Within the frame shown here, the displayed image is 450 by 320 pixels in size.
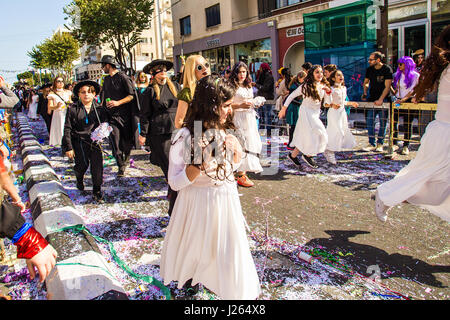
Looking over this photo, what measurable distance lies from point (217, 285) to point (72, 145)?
13.8 ft

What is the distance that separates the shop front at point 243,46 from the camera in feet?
73.8

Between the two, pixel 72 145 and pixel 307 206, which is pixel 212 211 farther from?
pixel 72 145

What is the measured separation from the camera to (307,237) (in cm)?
400

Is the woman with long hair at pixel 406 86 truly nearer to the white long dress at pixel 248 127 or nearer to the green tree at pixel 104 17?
the white long dress at pixel 248 127

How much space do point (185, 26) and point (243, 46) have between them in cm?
961

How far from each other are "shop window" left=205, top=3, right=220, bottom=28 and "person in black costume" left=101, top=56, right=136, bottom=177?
2285cm

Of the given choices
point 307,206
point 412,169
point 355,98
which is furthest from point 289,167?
point 355,98

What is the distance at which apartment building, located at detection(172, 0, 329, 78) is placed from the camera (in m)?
21.1

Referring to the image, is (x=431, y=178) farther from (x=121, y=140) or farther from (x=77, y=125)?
(x=121, y=140)

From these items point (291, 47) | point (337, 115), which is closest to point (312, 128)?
point (337, 115)

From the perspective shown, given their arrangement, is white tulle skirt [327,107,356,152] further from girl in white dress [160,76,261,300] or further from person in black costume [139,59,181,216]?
girl in white dress [160,76,261,300]

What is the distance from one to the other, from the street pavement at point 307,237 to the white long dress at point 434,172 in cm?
56

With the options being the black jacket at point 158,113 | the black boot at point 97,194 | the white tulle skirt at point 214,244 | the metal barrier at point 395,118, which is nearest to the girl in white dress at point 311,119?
the metal barrier at point 395,118

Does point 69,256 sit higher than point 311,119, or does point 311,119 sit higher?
point 311,119
